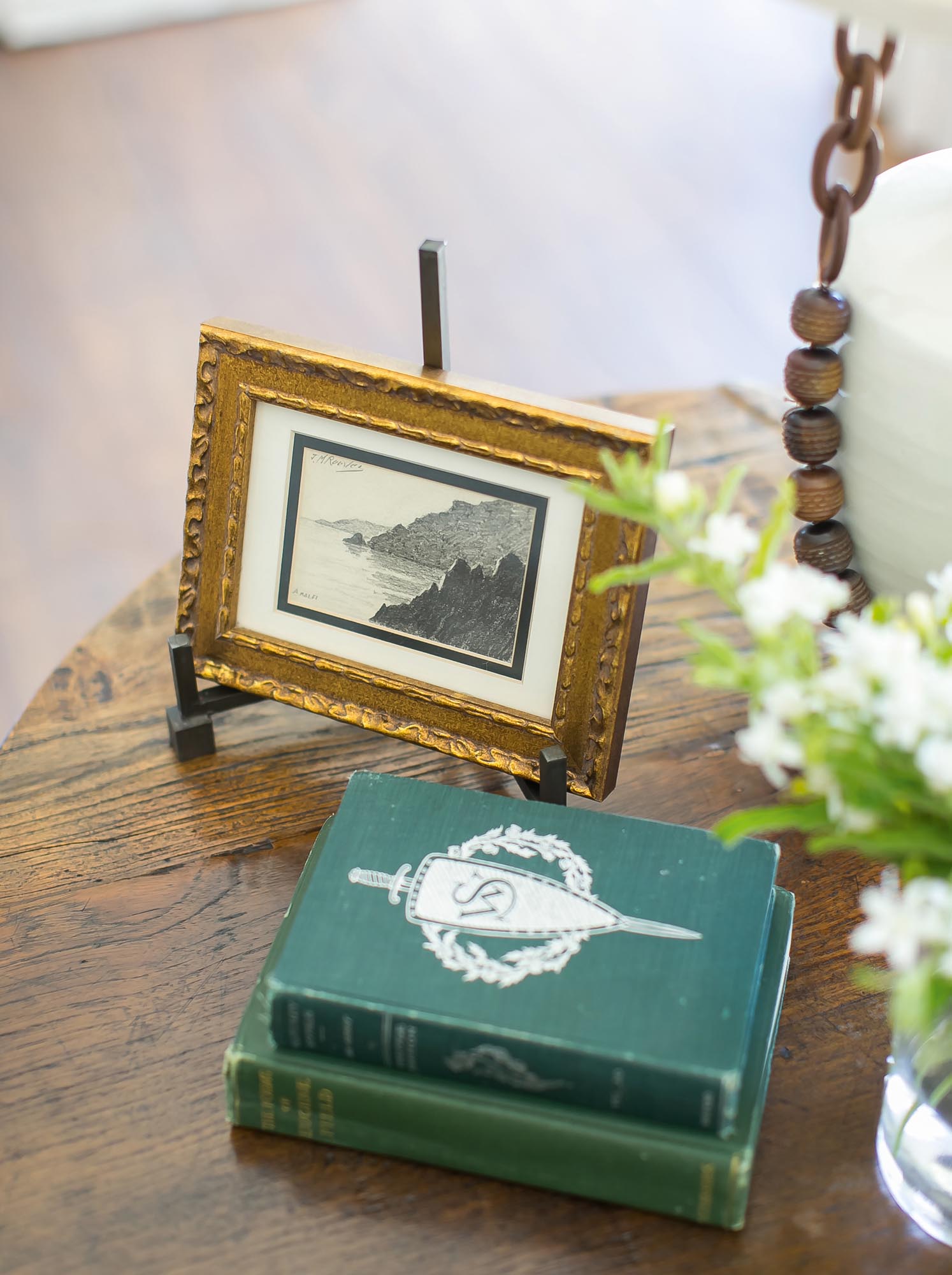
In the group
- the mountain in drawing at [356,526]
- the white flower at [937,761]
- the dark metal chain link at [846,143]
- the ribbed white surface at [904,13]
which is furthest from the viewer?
the mountain in drawing at [356,526]

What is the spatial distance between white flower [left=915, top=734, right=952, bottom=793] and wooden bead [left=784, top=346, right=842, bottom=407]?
16.0 inches

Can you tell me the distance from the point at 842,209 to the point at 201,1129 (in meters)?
0.61

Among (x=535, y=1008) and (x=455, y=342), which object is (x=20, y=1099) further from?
(x=455, y=342)

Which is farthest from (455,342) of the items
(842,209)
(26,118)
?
(842,209)

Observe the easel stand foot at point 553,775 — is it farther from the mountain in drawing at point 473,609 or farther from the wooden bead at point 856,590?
the wooden bead at point 856,590

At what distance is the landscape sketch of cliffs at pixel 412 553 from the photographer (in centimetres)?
79

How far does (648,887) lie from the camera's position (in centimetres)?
68

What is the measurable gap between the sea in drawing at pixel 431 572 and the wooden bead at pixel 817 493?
0.19m

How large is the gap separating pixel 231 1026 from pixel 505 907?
169 millimetres

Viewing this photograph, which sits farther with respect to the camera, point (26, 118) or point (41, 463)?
point (26, 118)

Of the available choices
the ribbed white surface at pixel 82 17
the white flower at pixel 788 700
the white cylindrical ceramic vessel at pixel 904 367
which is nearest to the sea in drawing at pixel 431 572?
the white cylindrical ceramic vessel at pixel 904 367

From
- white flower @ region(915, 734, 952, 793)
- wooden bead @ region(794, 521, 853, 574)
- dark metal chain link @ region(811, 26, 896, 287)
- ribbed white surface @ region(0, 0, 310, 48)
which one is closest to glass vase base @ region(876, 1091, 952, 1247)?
white flower @ region(915, 734, 952, 793)

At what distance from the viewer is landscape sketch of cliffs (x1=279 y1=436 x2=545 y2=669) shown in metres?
0.79

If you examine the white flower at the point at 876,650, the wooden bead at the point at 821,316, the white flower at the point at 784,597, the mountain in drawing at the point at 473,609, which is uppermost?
the wooden bead at the point at 821,316
